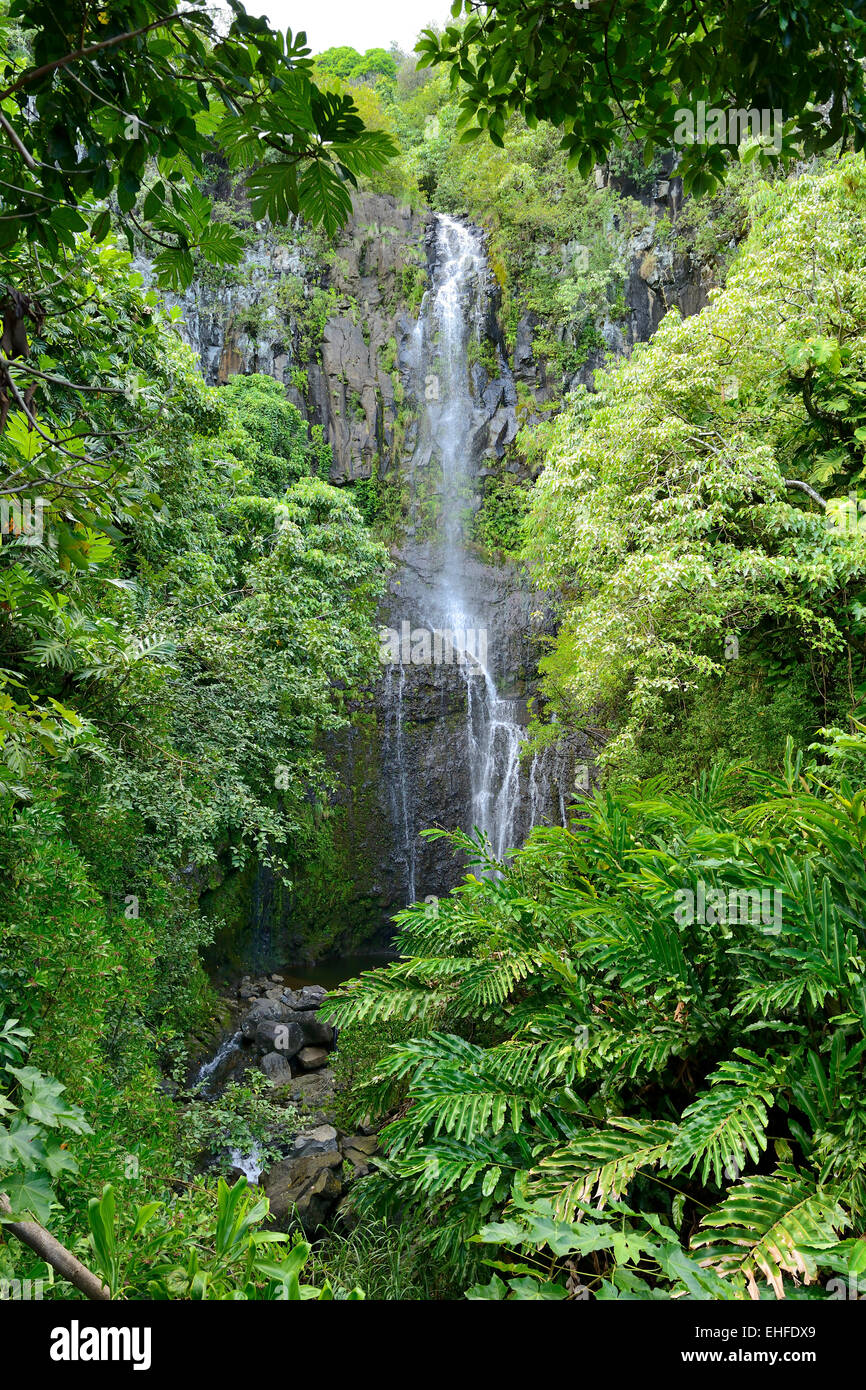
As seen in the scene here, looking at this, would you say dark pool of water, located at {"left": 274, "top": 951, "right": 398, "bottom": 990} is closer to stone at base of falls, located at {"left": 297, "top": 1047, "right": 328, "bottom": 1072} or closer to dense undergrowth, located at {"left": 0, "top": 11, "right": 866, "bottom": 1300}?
stone at base of falls, located at {"left": 297, "top": 1047, "right": 328, "bottom": 1072}

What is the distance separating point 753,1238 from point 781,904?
90cm

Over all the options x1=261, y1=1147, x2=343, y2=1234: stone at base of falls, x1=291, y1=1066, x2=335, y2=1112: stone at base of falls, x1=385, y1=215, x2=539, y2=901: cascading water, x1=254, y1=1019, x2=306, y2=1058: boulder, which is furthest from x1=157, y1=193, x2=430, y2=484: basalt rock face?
x1=261, y1=1147, x2=343, y2=1234: stone at base of falls

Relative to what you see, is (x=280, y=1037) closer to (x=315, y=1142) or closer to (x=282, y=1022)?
(x=282, y=1022)

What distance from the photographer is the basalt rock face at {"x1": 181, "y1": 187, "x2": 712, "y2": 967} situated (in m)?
12.9

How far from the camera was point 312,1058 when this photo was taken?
847 centimetres

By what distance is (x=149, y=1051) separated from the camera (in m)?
4.69

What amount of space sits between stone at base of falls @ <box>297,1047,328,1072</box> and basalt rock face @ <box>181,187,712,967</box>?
375 cm

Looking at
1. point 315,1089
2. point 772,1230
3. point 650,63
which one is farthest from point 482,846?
point 315,1089

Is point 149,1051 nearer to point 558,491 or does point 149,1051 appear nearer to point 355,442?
point 558,491

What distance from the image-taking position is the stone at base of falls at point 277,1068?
790 cm

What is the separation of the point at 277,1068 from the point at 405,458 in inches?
483

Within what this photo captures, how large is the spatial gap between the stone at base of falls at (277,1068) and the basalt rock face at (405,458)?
4.00 metres

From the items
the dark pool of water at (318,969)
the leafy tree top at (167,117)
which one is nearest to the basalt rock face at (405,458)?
the dark pool of water at (318,969)
